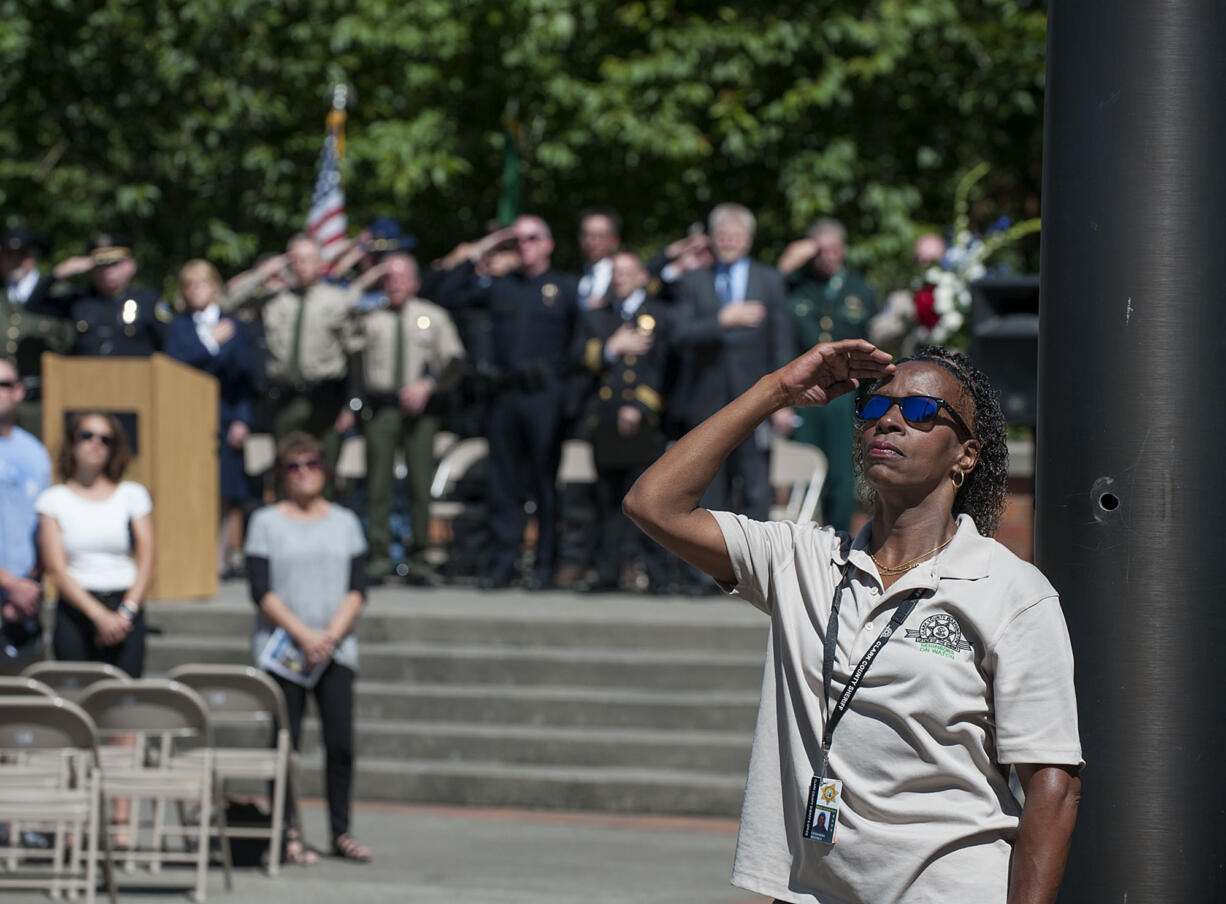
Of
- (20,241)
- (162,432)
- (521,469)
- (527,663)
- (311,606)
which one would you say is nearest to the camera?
(311,606)

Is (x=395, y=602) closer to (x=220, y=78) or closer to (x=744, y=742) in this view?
(x=744, y=742)

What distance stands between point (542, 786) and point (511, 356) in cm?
356

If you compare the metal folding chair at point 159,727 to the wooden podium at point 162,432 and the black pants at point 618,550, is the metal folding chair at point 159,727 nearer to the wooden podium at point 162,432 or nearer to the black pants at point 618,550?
the wooden podium at point 162,432

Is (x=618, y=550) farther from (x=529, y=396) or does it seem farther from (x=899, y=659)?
(x=899, y=659)

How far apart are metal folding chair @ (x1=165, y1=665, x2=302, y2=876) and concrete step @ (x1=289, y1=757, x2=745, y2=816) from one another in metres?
1.91

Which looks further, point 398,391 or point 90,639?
point 398,391

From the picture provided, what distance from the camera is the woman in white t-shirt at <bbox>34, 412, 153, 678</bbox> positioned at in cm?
931

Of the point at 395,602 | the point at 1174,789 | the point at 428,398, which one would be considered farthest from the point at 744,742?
the point at 1174,789

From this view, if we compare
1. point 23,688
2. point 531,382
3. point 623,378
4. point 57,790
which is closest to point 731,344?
point 623,378

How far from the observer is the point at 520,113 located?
2203cm

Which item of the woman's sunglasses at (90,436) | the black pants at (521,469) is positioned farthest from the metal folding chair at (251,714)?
the black pants at (521,469)

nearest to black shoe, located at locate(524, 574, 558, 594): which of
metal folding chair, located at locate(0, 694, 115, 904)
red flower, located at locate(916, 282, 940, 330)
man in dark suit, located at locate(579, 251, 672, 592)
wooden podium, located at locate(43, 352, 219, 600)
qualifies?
man in dark suit, located at locate(579, 251, 672, 592)

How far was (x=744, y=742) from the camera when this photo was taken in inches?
425

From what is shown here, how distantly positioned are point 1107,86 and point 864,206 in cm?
1698
